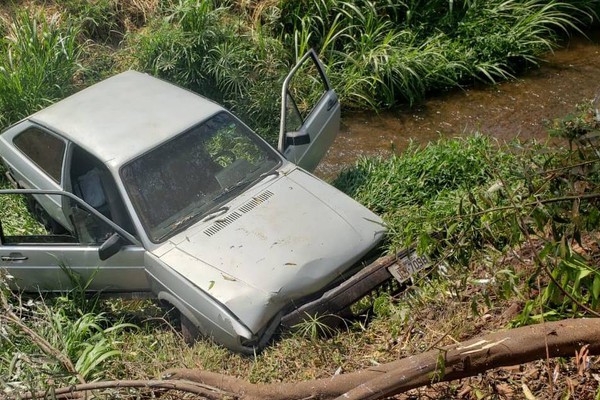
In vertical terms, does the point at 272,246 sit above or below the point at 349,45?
above

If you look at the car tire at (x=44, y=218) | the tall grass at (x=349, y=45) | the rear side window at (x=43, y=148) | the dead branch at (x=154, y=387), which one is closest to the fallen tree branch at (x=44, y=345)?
the dead branch at (x=154, y=387)

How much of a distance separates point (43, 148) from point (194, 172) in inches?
52.9

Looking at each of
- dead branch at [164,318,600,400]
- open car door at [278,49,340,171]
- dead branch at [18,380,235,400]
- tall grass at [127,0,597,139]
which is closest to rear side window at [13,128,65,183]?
open car door at [278,49,340,171]

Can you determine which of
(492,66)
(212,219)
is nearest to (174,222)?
(212,219)

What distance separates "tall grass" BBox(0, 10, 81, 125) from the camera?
8.21 meters

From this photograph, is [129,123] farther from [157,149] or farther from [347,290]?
Result: [347,290]

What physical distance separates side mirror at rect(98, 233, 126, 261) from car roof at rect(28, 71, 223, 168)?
0.56 metres

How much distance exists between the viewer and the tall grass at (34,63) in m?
8.21

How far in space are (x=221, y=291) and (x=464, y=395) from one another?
171 cm

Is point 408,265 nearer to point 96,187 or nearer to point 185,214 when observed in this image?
point 185,214

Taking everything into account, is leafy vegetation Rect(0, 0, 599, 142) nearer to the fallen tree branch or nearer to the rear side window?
the rear side window

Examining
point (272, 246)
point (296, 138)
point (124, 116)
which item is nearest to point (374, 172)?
point (296, 138)

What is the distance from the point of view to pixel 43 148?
6281 mm

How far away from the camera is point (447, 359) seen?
3553 mm
